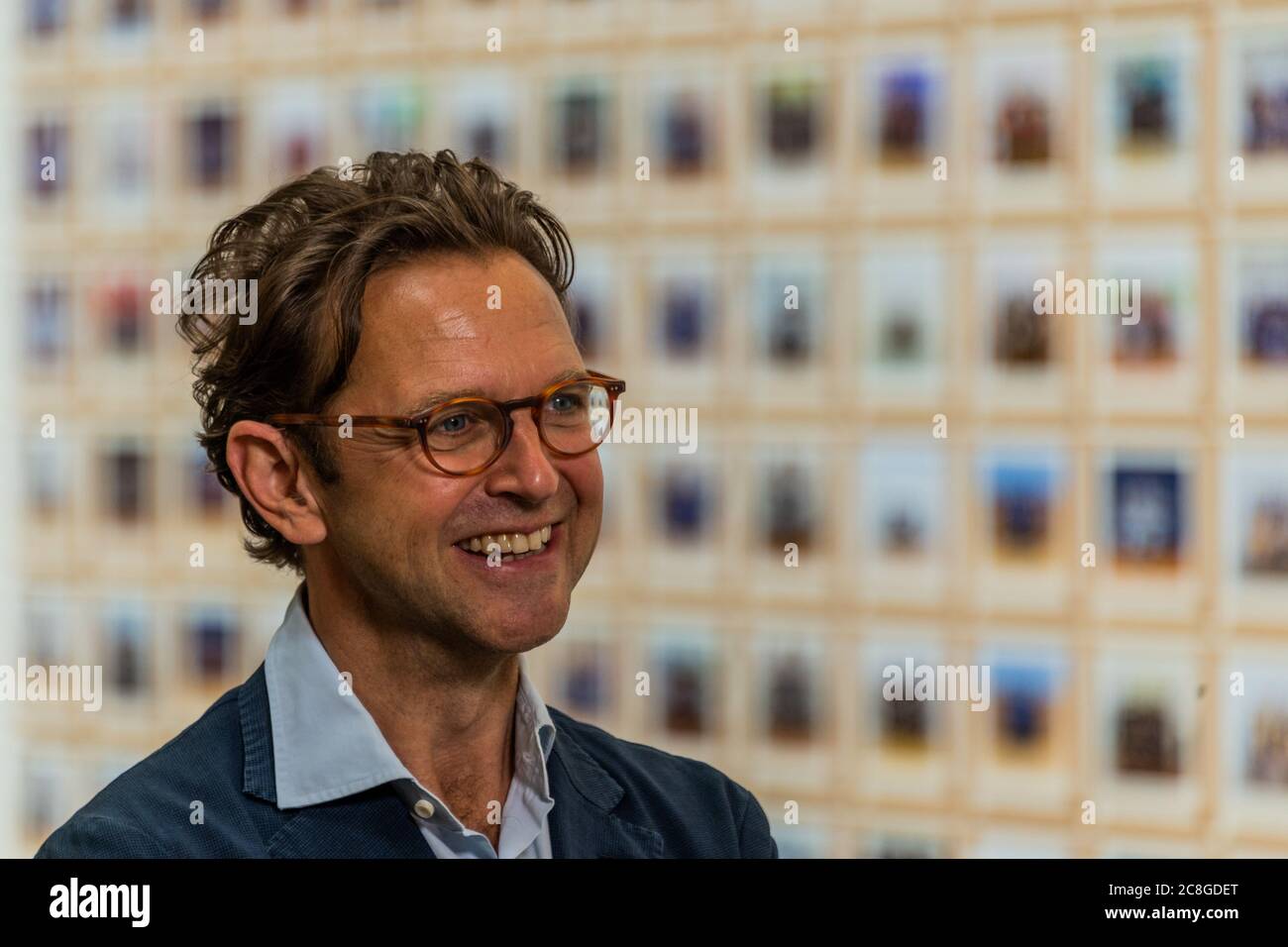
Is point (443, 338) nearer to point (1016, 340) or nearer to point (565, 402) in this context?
point (565, 402)

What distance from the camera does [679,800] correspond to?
1.17 m

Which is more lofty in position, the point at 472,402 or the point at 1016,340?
the point at 1016,340

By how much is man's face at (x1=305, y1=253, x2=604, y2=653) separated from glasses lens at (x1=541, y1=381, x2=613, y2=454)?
0.05 ft

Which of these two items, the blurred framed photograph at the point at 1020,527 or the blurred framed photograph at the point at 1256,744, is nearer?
the blurred framed photograph at the point at 1256,744

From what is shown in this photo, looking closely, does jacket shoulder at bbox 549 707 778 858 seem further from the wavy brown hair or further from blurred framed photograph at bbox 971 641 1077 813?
blurred framed photograph at bbox 971 641 1077 813

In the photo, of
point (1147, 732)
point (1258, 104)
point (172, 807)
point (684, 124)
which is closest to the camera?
point (172, 807)

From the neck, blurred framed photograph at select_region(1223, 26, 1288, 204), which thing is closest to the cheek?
the neck

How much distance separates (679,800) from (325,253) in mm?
557

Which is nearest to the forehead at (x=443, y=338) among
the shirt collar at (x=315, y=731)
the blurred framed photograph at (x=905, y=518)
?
the shirt collar at (x=315, y=731)

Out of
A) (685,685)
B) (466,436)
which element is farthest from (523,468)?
(685,685)

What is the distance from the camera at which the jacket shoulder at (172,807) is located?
95 centimetres

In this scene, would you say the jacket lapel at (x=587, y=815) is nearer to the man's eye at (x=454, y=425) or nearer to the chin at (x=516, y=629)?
the chin at (x=516, y=629)
